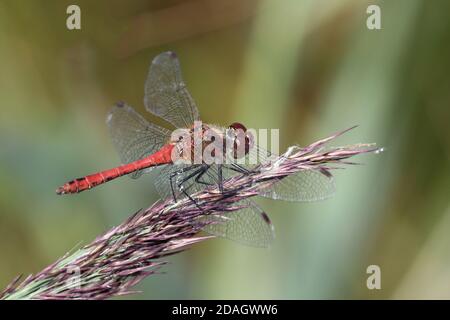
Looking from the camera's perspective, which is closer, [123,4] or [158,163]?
[158,163]

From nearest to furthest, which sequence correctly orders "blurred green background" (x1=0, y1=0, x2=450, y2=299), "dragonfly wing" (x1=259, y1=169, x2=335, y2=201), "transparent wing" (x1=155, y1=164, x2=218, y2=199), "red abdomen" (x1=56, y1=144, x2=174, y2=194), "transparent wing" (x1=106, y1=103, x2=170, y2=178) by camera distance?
"dragonfly wing" (x1=259, y1=169, x2=335, y2=201) → "transparent wing" (x1=155, y1=164, x2=218, y2=199) → "red abdomen" (x1=56, y1=144, x2=174, y2=194) → "transparent wing" (x1=106, y1=103, x2=170, y2=178) → "blurred green background" (x1=0, y1=0, x2=450, y2=299)

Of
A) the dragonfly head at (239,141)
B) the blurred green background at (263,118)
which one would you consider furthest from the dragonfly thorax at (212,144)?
the blurred green background at (263,118)

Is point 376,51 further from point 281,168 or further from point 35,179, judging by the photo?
point 35,179

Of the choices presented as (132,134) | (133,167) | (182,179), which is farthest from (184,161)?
(132,134)

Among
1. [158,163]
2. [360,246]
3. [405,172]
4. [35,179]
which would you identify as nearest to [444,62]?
[405,172]

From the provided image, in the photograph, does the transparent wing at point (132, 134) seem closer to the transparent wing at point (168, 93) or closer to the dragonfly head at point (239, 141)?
the transparent wing at point (168, 93)

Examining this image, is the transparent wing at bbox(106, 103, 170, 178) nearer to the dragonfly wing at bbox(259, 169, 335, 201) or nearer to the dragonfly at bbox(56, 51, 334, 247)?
the dragonfly at bbox(56, 51, 334, 247)

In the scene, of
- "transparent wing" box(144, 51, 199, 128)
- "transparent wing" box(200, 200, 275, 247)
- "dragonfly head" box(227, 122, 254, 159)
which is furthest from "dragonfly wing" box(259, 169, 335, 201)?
"transparent wing" box(144, 51, 199, 128)
